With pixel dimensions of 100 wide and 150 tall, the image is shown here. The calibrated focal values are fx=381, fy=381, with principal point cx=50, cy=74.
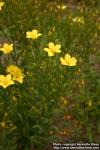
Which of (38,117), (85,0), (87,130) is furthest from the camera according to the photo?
(85,0)

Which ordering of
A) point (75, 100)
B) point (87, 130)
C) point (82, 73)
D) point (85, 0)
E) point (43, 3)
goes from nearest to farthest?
point (87, 130) → point (75, 100) → point (82, 73) → point (43, 3) → point (85, 0)

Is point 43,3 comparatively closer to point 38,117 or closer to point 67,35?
point 67,35

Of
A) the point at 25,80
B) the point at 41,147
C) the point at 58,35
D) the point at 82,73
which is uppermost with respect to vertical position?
the point at 58,35

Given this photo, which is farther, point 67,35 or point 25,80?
point 67,35

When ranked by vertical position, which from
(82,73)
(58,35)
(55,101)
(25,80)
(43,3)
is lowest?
(55,101)

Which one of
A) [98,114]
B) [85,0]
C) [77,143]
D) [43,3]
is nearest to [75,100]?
[98,114]

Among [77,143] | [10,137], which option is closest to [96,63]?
[77,143]

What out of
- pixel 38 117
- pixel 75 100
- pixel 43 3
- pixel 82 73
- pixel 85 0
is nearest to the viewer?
pixel 38 117

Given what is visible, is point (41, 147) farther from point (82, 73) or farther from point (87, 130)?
point (82, 73)

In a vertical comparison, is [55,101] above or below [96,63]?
below
